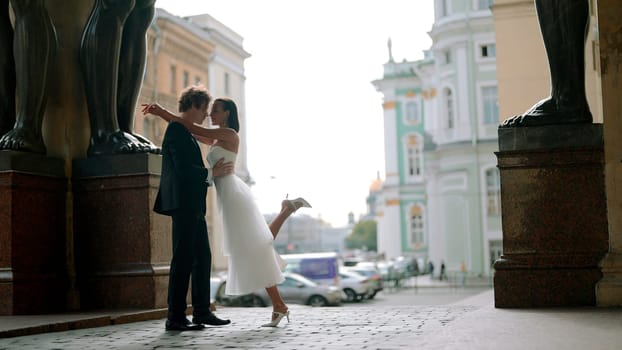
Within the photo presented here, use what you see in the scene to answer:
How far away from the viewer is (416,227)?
234 ft

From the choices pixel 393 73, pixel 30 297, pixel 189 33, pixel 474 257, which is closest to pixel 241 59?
pixel 189 33

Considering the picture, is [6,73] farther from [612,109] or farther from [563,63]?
[612,109]

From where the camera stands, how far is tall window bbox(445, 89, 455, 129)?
47844 millimetres

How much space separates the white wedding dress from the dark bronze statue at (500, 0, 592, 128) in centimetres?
204

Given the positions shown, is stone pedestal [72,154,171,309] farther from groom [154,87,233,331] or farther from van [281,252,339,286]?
van [281,252,339,286]

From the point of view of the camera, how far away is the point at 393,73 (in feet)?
228

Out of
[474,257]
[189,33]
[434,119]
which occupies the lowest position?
[474,257]

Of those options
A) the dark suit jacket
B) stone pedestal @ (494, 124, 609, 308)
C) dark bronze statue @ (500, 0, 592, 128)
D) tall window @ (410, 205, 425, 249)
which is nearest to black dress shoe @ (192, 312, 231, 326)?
the dark suit jacket

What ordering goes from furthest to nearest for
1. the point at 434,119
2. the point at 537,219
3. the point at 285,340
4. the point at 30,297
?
the point at 434,119, the point at 30,297, the point at 537,219, the point at 285,340

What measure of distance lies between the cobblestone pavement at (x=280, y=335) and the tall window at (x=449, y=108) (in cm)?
4079

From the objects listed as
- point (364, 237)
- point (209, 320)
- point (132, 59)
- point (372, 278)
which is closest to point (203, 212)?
point (209, 320)

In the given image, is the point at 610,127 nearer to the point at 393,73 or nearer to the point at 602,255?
the point at 602,255

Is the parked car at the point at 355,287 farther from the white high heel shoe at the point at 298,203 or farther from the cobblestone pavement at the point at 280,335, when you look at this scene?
the white high heel shoe at the point at 298,203

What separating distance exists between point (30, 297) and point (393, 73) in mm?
63030
